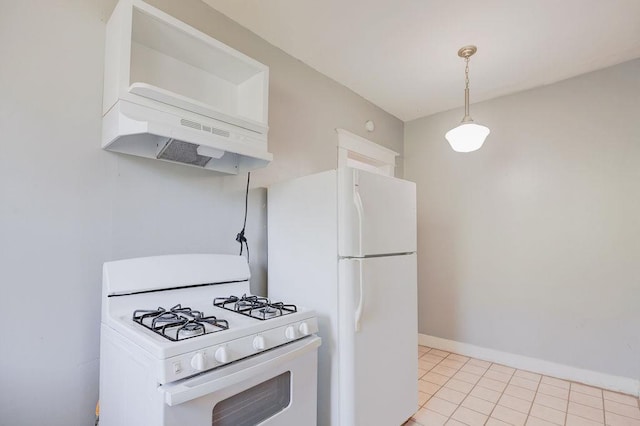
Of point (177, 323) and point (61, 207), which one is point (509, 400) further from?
point (61, 207)

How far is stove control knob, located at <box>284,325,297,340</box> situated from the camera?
131 cm

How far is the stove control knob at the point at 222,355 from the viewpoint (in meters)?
1.04

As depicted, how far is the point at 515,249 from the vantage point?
297 centimetres

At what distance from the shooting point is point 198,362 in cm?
98

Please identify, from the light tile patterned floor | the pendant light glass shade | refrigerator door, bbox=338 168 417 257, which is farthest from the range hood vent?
the light tile patterned floor

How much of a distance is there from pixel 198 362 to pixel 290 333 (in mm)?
426

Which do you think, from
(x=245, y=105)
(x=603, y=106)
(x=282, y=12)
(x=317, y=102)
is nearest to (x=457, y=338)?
(x=603, y=106)

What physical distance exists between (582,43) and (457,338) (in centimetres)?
273

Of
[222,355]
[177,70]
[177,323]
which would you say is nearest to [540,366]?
[222,355]

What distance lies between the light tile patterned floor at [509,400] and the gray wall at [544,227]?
0.85 feet

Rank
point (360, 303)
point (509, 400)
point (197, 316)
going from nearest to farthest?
point (197, 316), point (360, 303), point (509, 400)

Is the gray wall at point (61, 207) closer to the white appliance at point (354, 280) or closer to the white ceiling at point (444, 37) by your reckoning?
the white appliance at point (354, 280)

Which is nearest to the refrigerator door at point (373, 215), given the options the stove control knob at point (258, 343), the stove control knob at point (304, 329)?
the stove control knob at point (304, 329)

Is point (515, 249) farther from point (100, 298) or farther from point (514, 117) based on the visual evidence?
point (100, 298)
